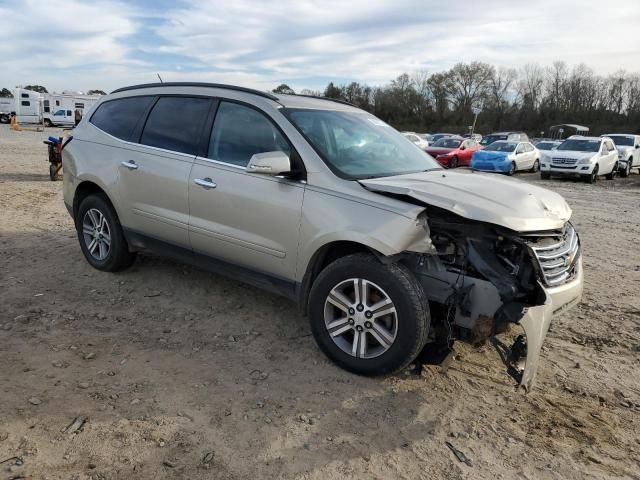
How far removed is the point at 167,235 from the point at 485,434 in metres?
2.98

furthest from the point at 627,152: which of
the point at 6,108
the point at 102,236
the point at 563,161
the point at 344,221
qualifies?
the point at 6,108

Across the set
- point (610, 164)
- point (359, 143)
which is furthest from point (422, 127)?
point (359, 143)

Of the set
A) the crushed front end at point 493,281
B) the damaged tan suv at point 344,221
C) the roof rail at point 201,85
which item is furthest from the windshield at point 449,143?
the crushed front end at point 493,281

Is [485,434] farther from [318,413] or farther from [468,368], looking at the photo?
[318,413]

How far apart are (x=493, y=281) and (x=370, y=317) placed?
0.80 meters

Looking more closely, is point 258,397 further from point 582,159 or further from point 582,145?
point 582,145

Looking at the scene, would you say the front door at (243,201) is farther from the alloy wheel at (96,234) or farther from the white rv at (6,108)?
the white rv at (6,108)

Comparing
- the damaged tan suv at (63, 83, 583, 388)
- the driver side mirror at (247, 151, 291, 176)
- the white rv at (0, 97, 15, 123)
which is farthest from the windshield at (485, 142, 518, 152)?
the white rv at (0, 97, 15, 123)

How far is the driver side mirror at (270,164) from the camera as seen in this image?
3.38 metres

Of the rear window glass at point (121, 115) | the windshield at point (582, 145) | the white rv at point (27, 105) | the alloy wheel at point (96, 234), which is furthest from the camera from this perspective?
the white rv at point (27, 105)

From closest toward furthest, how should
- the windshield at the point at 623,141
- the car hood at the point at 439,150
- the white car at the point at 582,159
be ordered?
the white car at the point at 582,159 → the car hood at the point at 439,150 → the windshield at the point at 623,141

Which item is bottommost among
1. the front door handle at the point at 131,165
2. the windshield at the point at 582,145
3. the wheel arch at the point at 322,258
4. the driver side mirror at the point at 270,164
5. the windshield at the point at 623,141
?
the wheel arch at the point at 322,258

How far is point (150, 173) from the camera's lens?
4.41 metres

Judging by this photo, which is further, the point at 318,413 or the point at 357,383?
the point at 357,383
